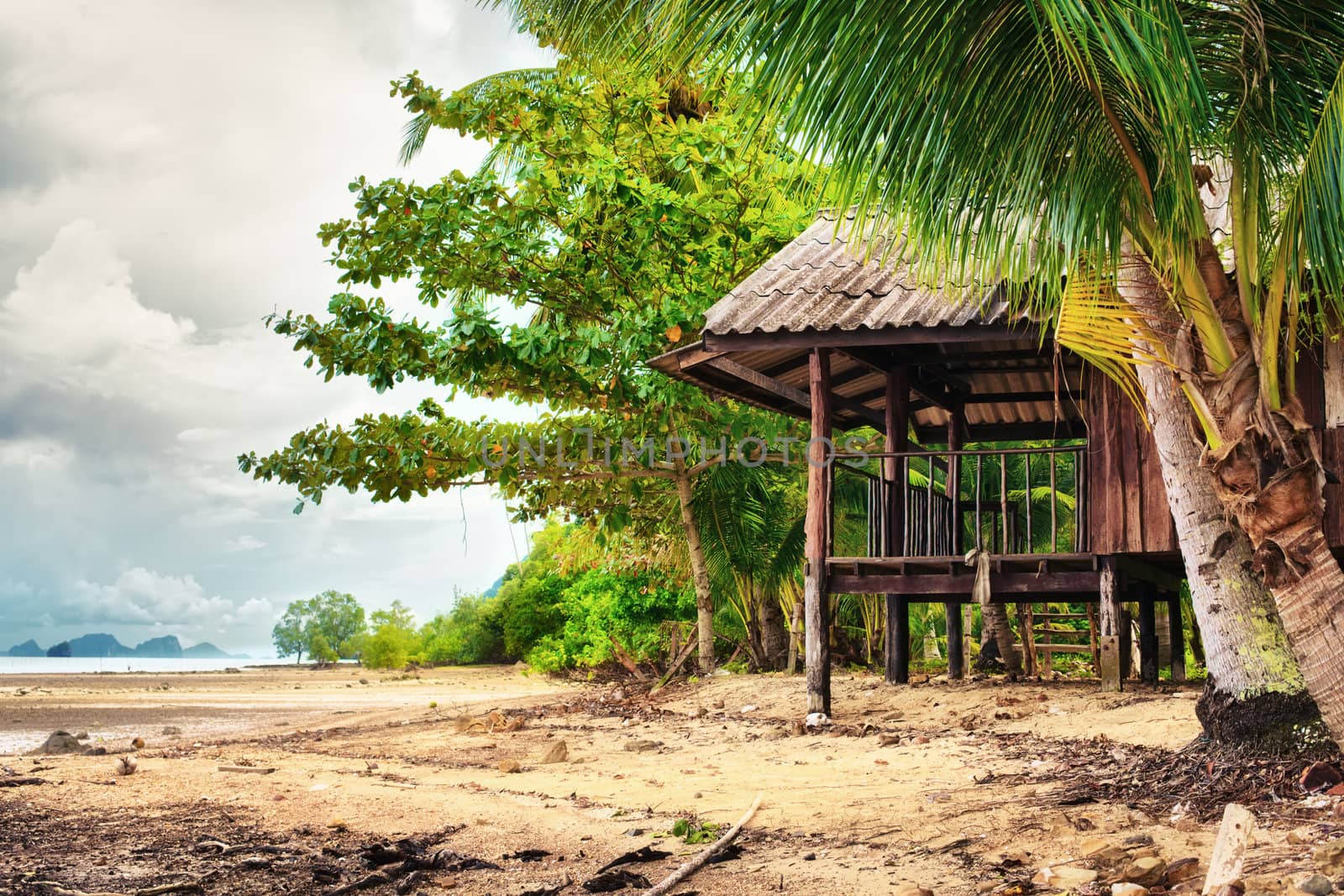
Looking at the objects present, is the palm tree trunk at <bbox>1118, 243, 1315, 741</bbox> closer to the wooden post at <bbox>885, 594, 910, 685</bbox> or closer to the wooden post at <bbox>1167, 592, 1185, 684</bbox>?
the wooden post at <bbox>885, 594, 910, 685</bbox>

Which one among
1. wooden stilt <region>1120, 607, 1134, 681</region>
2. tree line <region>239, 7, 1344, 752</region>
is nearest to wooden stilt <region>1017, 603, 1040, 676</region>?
wooden stilt <region>1120, 607, 1134, 681</region>

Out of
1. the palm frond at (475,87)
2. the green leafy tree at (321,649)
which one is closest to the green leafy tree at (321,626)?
the green leafy tree at (321,649)

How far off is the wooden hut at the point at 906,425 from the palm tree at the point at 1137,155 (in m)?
2.77

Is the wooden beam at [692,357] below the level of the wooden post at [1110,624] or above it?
above

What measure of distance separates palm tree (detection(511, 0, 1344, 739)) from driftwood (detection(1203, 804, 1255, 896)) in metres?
1.32

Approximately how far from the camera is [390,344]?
1284 centimetres

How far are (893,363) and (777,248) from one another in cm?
410

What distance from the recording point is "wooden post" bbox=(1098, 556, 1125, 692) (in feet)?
31.2

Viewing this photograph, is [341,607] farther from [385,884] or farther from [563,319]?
[385,884]

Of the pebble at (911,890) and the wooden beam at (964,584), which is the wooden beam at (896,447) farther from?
the pebble at (911,890)

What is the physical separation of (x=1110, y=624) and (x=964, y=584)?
1294 millimetres

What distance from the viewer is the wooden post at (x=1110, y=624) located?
9.52 meters

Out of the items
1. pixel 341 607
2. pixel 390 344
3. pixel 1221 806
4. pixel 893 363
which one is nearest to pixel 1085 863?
pixel 1221 806


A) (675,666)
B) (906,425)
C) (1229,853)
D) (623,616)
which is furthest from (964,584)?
(623,616)
